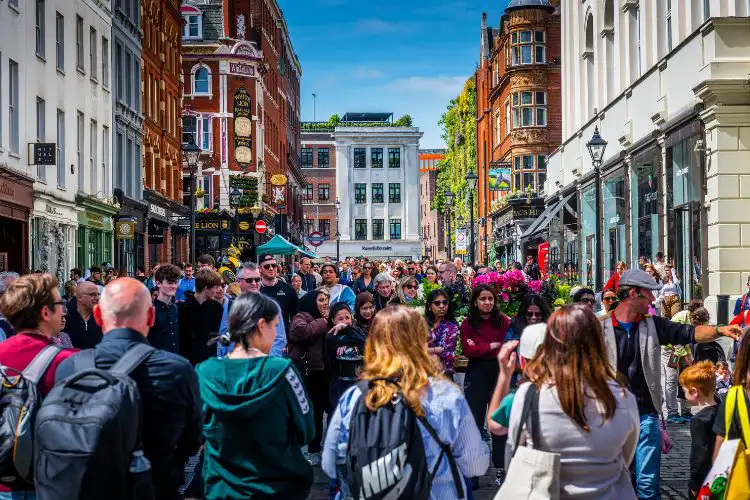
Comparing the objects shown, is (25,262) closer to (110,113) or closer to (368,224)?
(110,113)

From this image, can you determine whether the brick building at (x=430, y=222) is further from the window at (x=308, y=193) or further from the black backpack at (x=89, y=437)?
the black backpack at (x=89, y=437)

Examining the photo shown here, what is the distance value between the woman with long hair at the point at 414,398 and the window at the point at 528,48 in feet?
168

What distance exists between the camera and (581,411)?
16.2ft

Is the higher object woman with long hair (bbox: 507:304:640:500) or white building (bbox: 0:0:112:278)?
white building (bbox: 0:0:112:278)

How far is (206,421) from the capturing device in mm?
5438

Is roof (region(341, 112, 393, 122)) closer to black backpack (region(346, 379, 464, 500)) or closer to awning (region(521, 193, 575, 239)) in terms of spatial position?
awning (region(521, 193, 575, 239))

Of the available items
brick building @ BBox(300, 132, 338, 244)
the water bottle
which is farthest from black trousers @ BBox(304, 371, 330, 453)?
brick building @ BBox(300, 132, 338, 244)

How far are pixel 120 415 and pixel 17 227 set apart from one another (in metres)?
24.5

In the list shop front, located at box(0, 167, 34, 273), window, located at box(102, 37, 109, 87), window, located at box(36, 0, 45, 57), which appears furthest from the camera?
window, located at box(102, 37, 109, 87)

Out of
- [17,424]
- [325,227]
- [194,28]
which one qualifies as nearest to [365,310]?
[17,424]

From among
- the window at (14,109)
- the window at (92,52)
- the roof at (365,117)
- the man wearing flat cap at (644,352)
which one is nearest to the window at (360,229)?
the roof at (365,117)

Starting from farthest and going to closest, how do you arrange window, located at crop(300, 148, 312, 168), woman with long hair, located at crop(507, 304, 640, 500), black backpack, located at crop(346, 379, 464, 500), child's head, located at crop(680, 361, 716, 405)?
window, located at crop(300, 148, 312, 168), child's head, located at crop(680, 361, 716, 405), black backpack, located at crop(346, 379, 464, 500), woman with long hair, located at crop(507, 304, 640, 500)

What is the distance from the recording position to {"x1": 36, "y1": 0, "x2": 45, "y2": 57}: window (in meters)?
29.2

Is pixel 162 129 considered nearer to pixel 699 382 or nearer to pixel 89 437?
pixel 699 382
